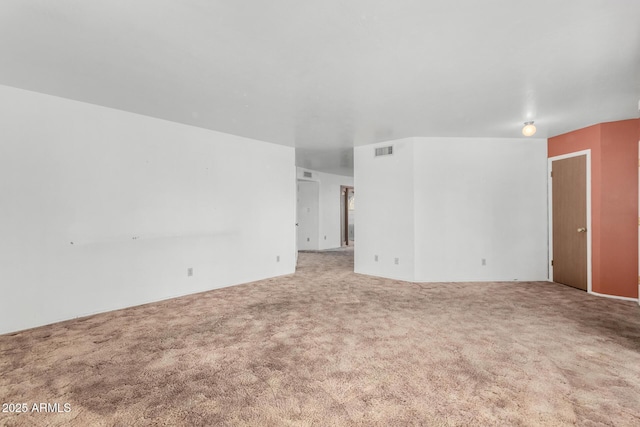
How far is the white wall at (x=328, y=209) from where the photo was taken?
1000 centimetres

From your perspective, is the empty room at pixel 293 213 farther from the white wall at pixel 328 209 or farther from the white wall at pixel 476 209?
the white wall at pixel 328 209

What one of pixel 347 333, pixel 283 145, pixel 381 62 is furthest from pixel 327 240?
pixel 381 62

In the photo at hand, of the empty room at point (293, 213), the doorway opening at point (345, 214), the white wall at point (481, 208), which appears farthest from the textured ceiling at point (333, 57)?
the doorway opening at point (345, 214)

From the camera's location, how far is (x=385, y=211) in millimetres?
5863

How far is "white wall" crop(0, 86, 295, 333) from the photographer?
3250 mm

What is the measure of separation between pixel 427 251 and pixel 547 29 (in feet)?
12.9

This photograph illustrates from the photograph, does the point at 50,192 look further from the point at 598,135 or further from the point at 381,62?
the point at 598,135

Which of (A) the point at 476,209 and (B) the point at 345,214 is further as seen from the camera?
(B) the point at 345,214

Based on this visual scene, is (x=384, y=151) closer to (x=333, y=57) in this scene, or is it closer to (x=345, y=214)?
(x=333, y=57)

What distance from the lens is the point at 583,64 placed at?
2691 millimetres

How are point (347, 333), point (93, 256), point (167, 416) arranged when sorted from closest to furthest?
point (167, 416) → point (347, 333) → point (93, 256)

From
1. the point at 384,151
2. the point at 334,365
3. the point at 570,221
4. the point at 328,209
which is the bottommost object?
the point at 334,365

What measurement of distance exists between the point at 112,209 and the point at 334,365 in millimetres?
3482

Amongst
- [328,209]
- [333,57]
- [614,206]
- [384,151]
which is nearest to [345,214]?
[328,209]
